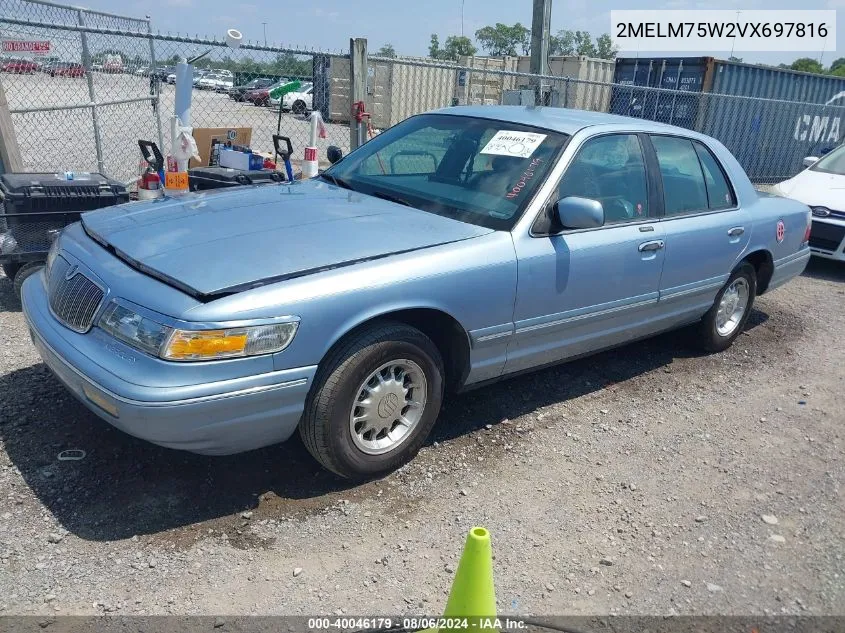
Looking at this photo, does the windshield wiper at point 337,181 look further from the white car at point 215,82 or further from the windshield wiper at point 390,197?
the white car at point 215,82

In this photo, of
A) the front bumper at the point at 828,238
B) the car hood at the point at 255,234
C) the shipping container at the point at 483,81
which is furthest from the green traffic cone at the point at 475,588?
the front bumper at the point at 828,238

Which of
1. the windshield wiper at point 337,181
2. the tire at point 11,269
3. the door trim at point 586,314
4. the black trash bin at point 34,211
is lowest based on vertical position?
the tire at point 11,269

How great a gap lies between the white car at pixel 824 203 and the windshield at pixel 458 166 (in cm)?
568

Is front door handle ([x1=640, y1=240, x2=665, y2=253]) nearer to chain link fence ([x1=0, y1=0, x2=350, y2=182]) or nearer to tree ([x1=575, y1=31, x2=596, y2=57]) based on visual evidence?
chain link fence ([x1=0, y1=0, x2=350, y2=182])

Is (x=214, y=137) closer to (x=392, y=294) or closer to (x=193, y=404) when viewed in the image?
(x=392, y=294)

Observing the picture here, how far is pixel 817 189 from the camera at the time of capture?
863 cm

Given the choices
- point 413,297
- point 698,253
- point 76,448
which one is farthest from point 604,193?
point 76,448

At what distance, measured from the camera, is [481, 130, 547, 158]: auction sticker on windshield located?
4.04 m

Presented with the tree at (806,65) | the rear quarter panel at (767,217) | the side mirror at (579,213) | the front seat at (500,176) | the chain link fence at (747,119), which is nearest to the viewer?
the side mirror at (579,213)

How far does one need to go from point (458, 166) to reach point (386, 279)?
1379 mm

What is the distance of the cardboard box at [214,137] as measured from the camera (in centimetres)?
818

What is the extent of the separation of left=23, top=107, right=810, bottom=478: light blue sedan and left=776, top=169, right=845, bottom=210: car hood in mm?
3996

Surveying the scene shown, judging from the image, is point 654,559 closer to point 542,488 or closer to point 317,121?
point 542,488

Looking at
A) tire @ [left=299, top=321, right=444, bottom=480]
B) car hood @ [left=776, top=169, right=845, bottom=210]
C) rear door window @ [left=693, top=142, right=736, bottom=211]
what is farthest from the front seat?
car hood @ [left=776, top=169, right=845, bottom=210]
